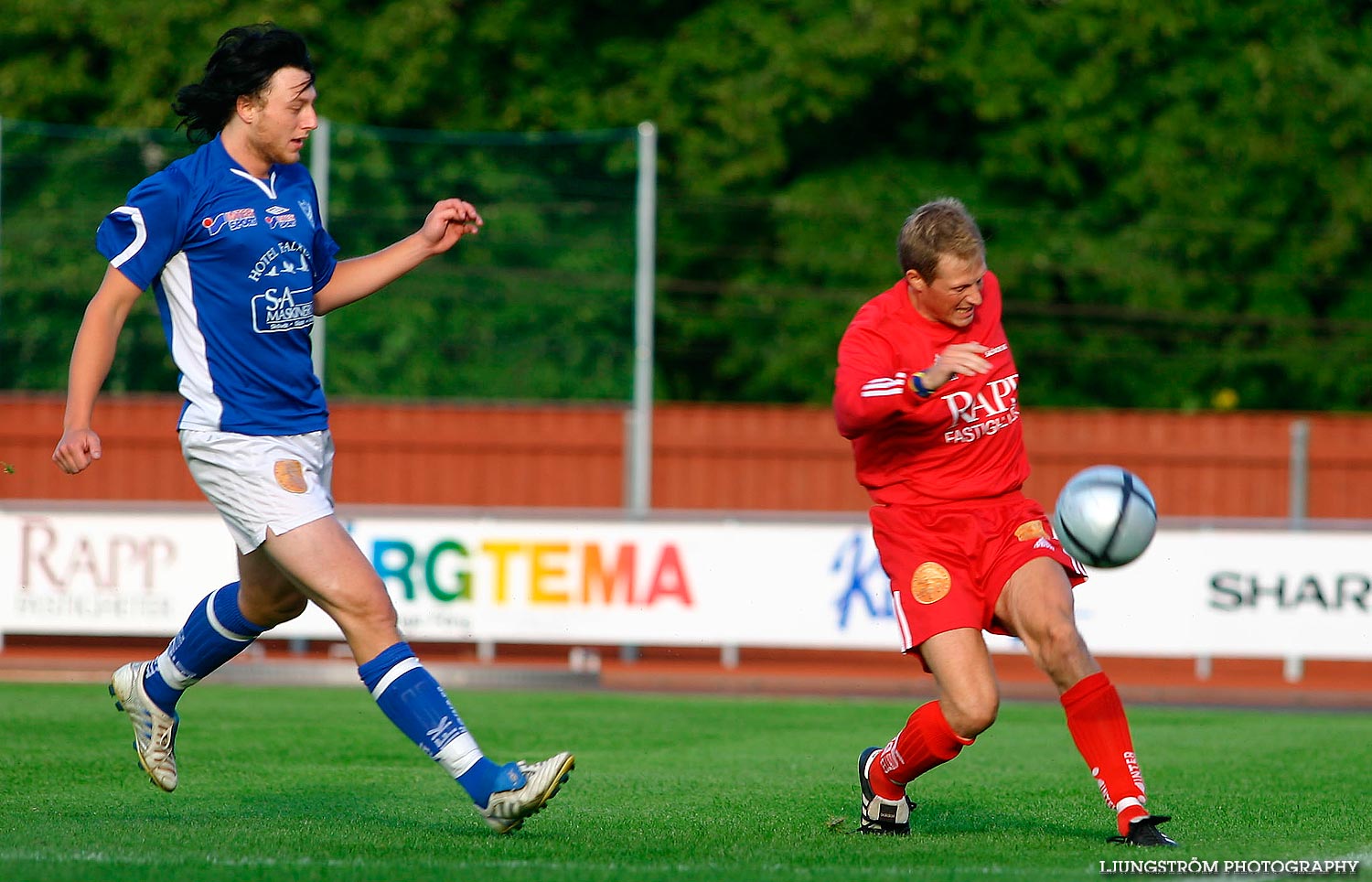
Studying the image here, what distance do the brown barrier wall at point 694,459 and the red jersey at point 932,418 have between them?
14.1 meters

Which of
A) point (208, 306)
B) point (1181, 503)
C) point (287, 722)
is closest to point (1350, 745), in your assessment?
point (287, 722)

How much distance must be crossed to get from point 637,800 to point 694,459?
44.2 ft

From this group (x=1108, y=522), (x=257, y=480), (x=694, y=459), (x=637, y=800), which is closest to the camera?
(x=257, y=480)

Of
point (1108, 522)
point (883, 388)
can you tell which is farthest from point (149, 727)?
point (1108, 522)

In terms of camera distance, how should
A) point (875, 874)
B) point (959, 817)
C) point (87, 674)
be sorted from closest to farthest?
point (875, 874) → point (959, 817) → point (87, 674)

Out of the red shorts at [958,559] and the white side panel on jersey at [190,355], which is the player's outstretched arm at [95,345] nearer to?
the white side panel on jersey at [190,355]

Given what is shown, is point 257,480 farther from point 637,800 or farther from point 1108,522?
point 1108,522

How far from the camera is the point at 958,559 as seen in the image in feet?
18.8

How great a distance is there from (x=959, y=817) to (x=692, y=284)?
17393mm

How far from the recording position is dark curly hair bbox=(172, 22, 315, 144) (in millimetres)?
5504

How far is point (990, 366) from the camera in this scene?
5.58 m

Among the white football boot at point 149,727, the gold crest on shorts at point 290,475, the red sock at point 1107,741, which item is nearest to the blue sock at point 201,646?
the white football boot at point 149,727

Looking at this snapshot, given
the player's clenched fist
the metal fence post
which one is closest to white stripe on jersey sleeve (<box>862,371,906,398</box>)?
the player's clenched fist

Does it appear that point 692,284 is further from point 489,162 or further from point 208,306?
point 208,306
